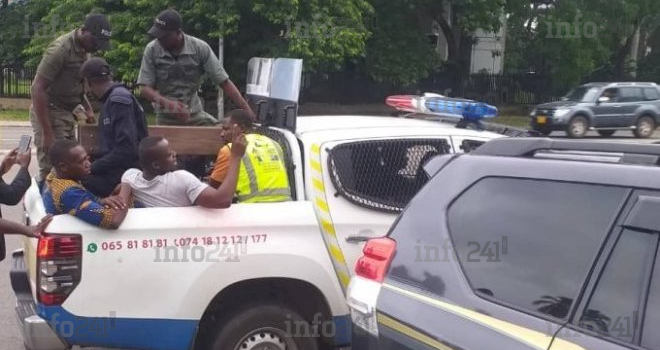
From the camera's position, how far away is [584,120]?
979 inches

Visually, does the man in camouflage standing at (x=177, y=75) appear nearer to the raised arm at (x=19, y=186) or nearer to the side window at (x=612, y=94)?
the raised arm at (x=19, y=186)

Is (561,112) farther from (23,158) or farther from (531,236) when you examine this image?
(531,236)

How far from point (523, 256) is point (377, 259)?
660 mm

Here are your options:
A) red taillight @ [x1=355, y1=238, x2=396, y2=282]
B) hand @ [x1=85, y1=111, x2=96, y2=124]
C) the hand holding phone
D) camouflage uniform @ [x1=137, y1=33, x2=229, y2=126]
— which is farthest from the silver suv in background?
red taillight @ [x1=355, y1=238, x2=396, y2=282]

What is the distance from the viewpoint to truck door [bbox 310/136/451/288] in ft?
14.2

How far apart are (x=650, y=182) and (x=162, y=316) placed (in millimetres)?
2536

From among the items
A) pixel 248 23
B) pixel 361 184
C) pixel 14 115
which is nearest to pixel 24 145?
pixel 361 184

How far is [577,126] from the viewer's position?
24.8 meters

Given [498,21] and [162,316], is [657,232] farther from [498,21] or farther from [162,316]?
[498,21]

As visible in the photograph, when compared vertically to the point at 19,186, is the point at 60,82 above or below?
above

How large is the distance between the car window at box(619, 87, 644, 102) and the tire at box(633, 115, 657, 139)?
670 mm

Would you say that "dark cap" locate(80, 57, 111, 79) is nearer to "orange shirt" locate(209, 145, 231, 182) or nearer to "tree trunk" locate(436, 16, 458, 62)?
"orange shirt" locate(209, 145, 231, 182)

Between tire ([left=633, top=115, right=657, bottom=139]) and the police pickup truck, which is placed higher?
the police pickup truck

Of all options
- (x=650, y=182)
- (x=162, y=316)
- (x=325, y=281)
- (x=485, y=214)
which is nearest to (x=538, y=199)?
(x=485, y=214)
